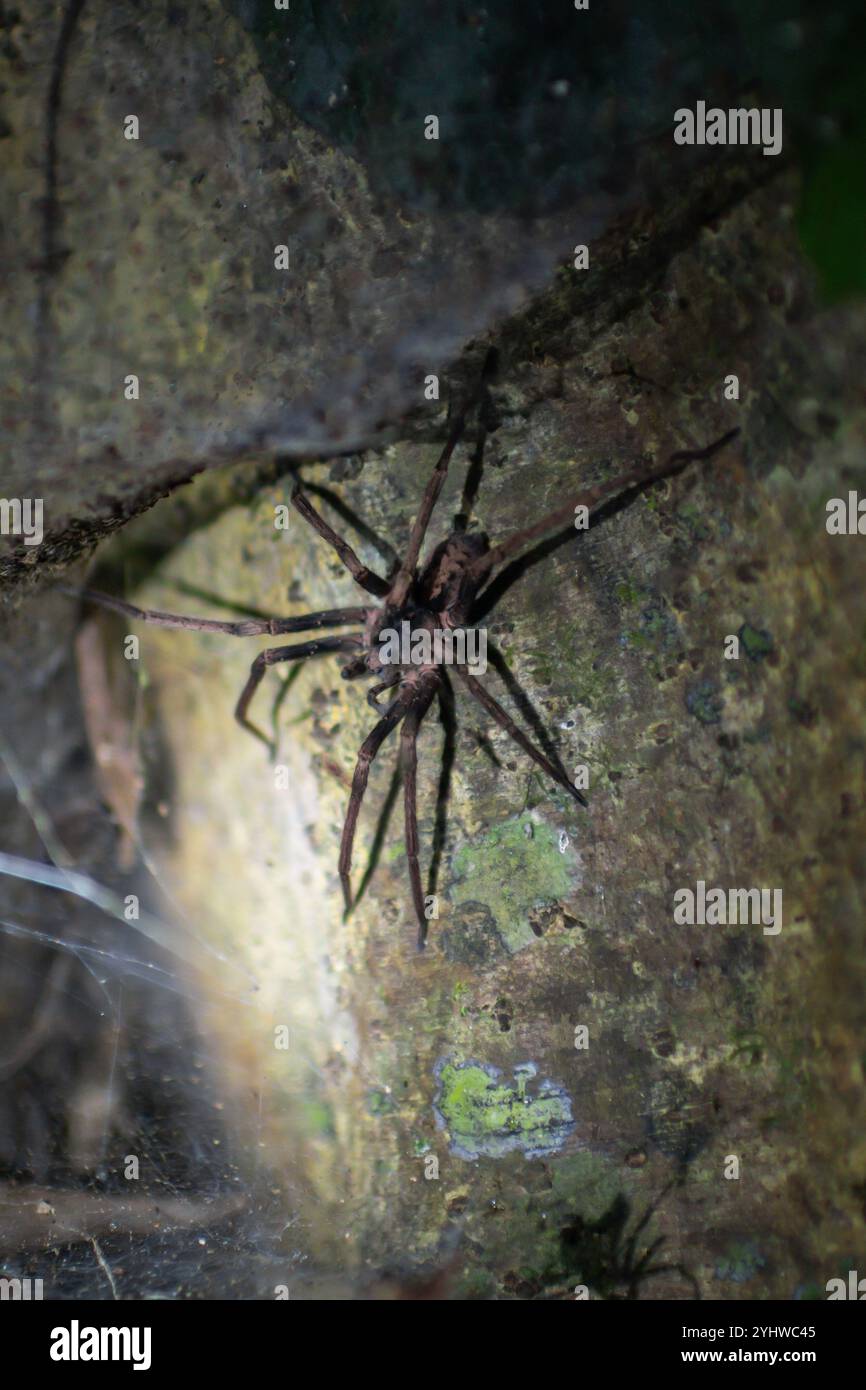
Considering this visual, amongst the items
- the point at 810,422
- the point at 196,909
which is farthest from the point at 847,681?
the point at 196,909

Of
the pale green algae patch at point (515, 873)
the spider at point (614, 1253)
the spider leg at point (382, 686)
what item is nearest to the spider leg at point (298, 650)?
the spider leg at point (382, 686)

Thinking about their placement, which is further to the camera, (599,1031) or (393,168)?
(599,1031)

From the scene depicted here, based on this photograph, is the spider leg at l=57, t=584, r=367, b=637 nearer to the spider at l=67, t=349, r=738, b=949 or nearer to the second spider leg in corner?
the spider at l=67, t=349, r=738, b=949

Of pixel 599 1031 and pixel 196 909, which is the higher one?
pixel 196 909

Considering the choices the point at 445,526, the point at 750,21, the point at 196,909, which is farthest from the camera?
the point at 196,909

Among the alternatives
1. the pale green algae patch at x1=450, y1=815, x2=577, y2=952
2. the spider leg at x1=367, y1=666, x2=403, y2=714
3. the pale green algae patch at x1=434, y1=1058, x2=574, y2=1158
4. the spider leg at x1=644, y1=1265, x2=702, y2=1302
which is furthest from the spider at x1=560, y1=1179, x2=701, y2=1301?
the spider leg at x1=367, y1=666, x2=403, y2=714

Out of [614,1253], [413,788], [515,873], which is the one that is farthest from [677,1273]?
[413,788]
